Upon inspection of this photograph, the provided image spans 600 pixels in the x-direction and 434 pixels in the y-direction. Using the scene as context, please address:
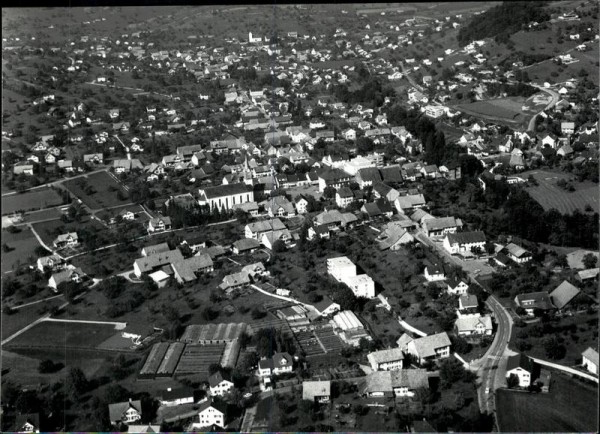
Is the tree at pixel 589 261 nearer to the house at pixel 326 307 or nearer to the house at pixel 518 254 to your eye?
the house at pixel 518 254

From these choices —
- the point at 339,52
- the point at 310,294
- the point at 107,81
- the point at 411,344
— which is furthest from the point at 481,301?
the point at 339,52

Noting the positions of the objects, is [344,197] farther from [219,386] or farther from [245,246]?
[219,386]

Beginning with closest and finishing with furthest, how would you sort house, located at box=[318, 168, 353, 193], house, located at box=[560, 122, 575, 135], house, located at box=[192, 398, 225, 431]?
house, located at box=[192, 398, 225, 431], house, located at box=[318, 168, 353, 193], house, located at box=[560, 122, 575, 135]

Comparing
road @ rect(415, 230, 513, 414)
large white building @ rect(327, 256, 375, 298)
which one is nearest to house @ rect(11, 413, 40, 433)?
large white building @ rect(327, 256, 375, 298)

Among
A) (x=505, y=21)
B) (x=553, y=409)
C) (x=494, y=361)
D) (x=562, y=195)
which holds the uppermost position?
(x=505, y=21)

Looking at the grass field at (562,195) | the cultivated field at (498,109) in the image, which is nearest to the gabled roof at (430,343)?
the grass field at (562,195)

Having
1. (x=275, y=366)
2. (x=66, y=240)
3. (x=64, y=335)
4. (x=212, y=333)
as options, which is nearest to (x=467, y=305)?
(x=275, y=366)

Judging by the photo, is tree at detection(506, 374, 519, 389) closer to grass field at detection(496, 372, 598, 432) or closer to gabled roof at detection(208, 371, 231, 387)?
grass field at detection(496, 372, 598, 432)
